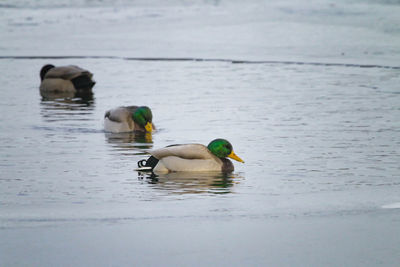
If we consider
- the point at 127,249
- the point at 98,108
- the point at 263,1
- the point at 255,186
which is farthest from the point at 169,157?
the point at 263,1

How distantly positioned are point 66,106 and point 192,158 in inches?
279

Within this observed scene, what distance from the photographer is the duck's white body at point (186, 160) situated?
370 inches

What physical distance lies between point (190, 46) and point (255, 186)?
1543 centimetres

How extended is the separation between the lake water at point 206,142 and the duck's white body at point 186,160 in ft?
0.46

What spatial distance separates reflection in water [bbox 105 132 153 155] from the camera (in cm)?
1147

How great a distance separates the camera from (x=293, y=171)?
938 cm

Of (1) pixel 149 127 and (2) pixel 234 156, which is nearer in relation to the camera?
(2) pixel 234 156

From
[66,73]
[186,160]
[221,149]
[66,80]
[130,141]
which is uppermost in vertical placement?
[66,73]

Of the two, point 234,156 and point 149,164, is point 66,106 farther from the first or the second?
point 234,156

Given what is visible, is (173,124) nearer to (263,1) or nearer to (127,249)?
(127,249)

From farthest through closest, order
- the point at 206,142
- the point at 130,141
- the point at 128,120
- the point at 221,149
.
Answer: the point at 128,120 → the point at 130,141 → the point at 206,142 → the point at 221,149

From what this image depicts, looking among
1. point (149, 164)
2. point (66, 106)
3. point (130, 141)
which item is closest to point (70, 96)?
point (66, 106)

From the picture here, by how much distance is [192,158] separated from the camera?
947 centimetres

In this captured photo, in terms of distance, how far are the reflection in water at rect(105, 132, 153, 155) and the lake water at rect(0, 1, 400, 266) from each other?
1.3 inches
